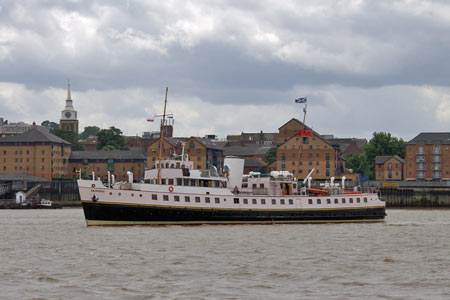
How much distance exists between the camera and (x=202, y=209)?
62750 mm

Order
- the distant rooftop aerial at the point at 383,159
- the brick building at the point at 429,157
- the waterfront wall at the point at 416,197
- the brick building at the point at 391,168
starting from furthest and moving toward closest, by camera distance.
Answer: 1. the distant rooftop aerial at the point at 383,159
2. the brick building at the point at 391,168
3. the brick building at the point at 429,157
4. the waterfront wall at the point at 416,197

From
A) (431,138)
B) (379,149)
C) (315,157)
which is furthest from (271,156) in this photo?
(431,138)

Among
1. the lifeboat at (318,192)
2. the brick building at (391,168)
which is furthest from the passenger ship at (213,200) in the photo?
the brick building at (391,168)

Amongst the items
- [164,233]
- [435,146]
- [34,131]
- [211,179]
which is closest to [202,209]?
[211,179]

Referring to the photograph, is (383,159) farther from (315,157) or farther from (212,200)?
(212,200)

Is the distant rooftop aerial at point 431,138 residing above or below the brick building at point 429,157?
above

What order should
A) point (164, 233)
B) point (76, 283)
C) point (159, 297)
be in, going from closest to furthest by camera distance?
point (159, 297) < point (76, 283) < point (164, 233)

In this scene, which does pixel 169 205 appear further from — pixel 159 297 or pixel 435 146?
pixel 435 146

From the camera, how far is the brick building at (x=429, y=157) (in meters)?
168

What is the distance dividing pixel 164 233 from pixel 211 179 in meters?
10.9

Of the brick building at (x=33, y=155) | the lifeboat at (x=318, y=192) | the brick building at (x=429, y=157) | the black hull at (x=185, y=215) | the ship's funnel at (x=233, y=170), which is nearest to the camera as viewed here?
the black hull at (x=185, y=215)

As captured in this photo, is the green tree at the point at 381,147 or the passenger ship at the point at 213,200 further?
the green tree at the point at 381,147

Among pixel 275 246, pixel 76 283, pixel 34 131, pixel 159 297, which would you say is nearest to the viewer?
pixel 159 297

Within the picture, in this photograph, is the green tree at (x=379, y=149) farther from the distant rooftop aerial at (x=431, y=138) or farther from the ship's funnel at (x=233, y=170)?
the ship's funnel at (x=233, y=170)
